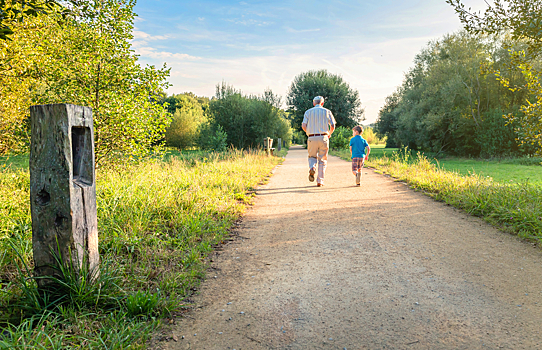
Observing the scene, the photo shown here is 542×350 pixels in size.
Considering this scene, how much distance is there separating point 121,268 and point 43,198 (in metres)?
1.00

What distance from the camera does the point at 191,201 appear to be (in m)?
5.67

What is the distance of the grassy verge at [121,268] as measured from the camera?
2.28m

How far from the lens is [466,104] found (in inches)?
1041

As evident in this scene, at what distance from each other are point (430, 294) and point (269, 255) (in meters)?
1.89

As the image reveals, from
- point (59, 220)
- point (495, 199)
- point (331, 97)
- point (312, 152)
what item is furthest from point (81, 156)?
point (331, 97)

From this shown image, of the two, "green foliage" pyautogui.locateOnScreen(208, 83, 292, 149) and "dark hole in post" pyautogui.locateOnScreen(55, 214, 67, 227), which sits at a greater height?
"green foliage" pyautogui.locateOnScreen(208, 83, 292, 149)

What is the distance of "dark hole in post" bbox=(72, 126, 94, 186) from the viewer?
2.76 metres

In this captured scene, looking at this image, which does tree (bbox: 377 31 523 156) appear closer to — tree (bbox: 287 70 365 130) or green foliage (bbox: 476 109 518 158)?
green foliage (bbox: 476 109 518 158)

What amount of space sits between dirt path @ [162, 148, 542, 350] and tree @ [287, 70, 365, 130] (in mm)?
34533

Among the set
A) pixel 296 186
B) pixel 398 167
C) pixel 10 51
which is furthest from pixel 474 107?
pixel 10 51

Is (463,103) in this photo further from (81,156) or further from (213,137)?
(81,156)

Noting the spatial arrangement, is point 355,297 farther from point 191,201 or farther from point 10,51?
point 10,51

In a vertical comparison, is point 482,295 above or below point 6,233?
below

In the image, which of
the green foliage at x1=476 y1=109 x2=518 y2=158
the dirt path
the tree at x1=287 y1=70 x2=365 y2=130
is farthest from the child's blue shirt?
the tree at x1=287 y1=70 x2=365 y2=130
